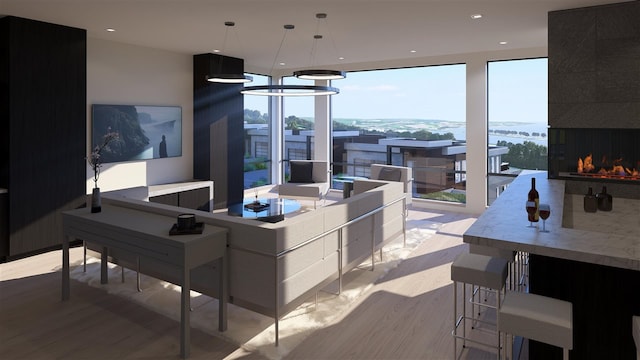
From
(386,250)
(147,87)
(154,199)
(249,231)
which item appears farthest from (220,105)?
(249,231)

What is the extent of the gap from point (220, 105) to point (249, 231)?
18.7ft

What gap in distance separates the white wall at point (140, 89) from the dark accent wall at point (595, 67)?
6.01 m

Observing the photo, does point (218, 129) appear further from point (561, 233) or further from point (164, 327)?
point (561, 233)

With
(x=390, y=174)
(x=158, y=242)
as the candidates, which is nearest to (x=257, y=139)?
(x=390, y=174)

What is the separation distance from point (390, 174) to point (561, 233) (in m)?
4.96

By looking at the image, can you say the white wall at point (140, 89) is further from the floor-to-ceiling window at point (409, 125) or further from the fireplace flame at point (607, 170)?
the fireplace flame at point (607, 170)

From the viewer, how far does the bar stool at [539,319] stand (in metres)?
2.16

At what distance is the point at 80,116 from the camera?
5.93 metres

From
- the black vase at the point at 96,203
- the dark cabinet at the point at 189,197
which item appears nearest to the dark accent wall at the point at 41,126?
the dark cabinet at the point at 189,197

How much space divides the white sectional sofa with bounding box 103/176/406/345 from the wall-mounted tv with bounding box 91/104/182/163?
2877mm

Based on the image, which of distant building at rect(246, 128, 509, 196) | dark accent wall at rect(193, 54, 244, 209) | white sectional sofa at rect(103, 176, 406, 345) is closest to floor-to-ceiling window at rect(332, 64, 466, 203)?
distant building at rect(246, 128, 509, 196)

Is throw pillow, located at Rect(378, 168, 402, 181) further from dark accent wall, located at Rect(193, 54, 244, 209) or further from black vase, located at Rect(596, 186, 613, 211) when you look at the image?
black vase, located at Rect(596, 186, 613, 211)

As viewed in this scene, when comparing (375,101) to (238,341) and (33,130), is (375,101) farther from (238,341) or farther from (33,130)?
(238,341)

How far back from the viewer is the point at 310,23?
18.5 ft
